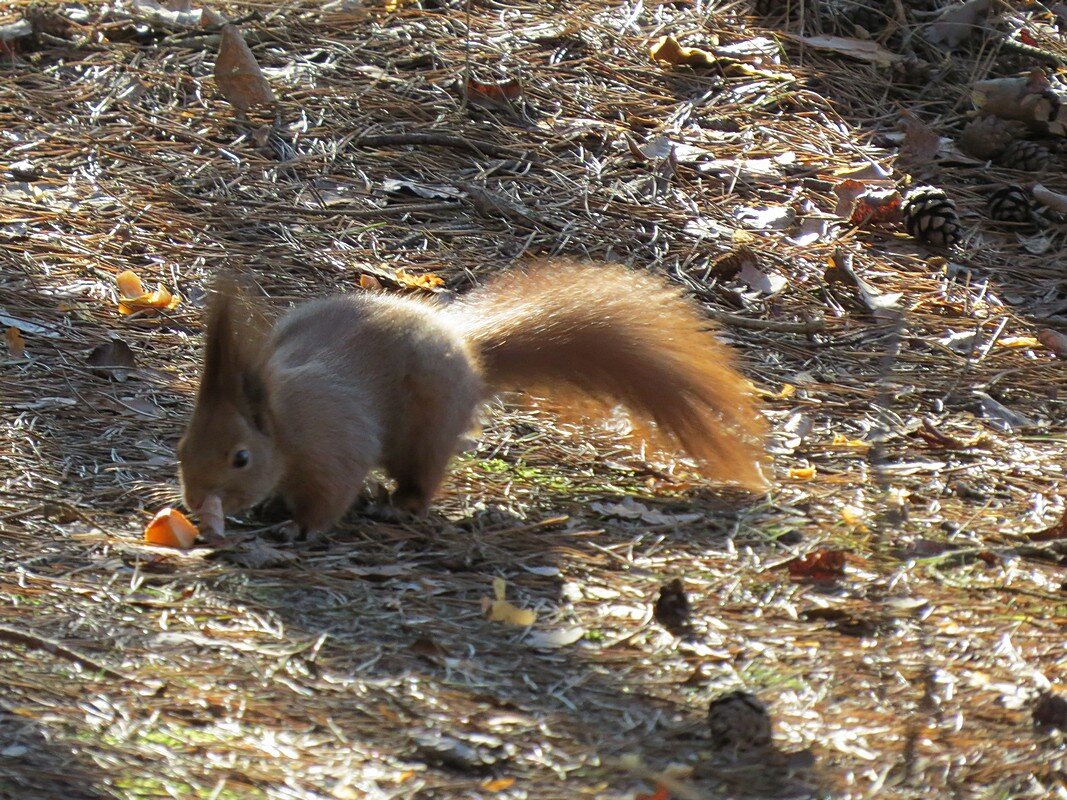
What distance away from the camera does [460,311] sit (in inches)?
140

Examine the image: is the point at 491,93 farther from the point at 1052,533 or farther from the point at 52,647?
the point at 52,647

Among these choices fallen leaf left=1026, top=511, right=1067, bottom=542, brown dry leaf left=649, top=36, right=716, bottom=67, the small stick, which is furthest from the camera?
brown dry leaf left=649, top=36, right=716, bottom=67

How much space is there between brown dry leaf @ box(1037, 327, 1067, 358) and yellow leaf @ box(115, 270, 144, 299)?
8.80 feet

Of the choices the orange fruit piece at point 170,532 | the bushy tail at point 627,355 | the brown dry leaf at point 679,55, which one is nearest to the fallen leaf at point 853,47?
the brown dry leaf at point 679,55

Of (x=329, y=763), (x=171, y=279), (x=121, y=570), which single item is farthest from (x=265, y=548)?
(x=171, y=279)

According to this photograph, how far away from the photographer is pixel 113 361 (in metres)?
3.62

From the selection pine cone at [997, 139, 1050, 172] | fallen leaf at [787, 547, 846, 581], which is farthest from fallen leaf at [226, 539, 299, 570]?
pine cone at [997, 139, 1050, 172]

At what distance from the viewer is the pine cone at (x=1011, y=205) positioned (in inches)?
189

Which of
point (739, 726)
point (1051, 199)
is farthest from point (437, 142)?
point (739, 726)

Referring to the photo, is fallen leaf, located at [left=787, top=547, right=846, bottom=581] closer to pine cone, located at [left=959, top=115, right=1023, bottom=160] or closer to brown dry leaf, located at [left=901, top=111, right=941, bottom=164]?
brown dry leaf, located at [left=901, top=111, right=941, bottom=164]

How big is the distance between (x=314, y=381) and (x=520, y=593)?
31.8 inches

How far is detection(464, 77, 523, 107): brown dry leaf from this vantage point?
5.16 meters

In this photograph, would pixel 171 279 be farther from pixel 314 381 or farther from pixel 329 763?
pixel 329 763

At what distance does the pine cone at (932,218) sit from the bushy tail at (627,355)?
151 centimetres
